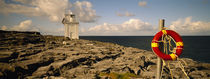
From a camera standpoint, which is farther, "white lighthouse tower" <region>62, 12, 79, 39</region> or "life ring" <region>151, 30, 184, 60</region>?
"white lighthouse tower" <region>62, 12, 79, 39</region>

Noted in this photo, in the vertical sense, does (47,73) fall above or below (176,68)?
above

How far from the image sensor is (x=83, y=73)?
8156 millimetres

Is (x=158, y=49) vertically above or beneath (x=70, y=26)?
beneath

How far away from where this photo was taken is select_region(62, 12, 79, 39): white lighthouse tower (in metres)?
28.4

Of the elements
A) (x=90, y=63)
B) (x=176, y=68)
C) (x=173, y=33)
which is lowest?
(x=176, y=68)

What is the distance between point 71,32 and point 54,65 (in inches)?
834

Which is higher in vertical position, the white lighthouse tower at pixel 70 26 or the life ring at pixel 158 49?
the white lighthouse tower at pixel 70 26

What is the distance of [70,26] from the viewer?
93.8 feet

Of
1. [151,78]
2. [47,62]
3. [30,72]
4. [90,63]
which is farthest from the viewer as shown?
[90,63]

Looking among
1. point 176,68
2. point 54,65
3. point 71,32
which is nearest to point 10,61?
point 54,65

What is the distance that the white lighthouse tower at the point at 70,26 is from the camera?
28406 mm

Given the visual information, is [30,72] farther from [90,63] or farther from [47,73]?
[90,63]

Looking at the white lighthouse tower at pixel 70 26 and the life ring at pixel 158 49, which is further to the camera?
the white lighthouse tower at pixel 70 26

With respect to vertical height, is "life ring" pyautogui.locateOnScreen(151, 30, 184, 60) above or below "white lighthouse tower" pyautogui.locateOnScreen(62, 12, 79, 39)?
below
